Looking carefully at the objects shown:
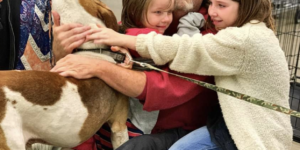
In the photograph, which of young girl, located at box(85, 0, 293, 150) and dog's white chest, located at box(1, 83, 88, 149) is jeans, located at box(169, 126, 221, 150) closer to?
young girl, located at box(85, 0, 293, 150)

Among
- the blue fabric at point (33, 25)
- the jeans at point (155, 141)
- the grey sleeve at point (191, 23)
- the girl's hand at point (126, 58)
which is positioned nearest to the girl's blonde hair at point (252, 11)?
the grey sleeve at point (191, 23)

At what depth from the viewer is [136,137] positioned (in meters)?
1.47

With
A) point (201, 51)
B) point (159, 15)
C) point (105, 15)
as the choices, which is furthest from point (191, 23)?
point (105, 15)

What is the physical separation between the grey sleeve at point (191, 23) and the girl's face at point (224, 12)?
10 centimetres

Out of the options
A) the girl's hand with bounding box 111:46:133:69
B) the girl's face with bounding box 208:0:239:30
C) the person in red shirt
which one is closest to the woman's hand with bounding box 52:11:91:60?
the person in red shirt

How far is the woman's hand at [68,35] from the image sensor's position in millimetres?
1350

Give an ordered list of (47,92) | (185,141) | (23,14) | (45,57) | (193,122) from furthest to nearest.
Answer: (45,57) → (23,14) → (193,122) → (185,141) → (47,92)

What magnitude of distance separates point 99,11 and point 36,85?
424mm

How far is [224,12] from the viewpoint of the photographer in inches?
53.9

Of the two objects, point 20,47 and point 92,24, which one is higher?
point 92,24

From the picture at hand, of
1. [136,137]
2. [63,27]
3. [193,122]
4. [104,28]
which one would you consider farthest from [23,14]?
[193,122]

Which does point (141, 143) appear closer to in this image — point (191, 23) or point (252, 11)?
point (191, 23)

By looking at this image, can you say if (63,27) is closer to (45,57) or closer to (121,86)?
(121,86)

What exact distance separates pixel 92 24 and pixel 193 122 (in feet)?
2.11
